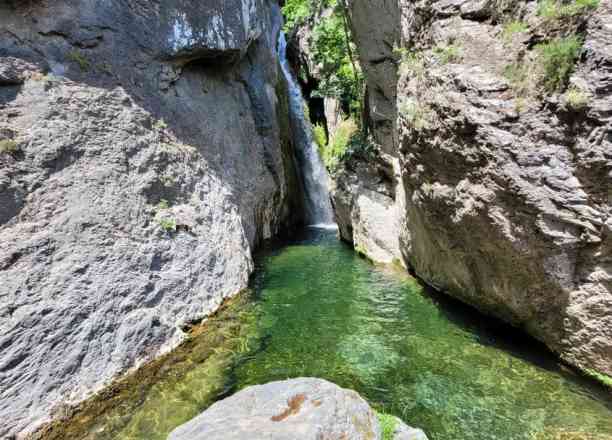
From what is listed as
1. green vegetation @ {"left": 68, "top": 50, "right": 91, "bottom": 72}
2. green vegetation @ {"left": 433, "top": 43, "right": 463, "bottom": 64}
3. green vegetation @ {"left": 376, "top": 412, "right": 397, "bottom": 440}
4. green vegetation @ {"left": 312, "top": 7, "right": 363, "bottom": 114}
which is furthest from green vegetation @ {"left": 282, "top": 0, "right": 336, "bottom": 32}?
green vegetation @ {"left": 376, "top": 412, "right": 397, "bottom": 440}

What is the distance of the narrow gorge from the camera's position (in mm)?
4438

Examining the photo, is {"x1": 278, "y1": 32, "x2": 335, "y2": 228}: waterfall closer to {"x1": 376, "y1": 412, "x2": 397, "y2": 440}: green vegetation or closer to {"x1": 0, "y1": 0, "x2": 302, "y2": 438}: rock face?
{"x1": 0, "y1": 0, "x2": 302, "y2": 438}: rock face

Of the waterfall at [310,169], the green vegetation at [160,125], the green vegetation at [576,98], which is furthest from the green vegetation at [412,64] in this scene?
the waterfall at [310,169]

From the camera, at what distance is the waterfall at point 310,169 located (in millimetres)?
22078

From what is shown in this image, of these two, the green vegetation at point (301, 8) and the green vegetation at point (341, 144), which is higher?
the green vegetation at point (301, 8)

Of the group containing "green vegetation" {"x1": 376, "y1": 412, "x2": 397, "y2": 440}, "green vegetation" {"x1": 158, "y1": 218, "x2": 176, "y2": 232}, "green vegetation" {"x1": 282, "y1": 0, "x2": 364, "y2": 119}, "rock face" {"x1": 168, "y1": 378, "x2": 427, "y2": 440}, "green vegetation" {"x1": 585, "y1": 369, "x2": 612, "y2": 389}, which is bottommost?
"green vegetation" {"x1": 585, "y1": 369, "x2": 612, "y2": 389}

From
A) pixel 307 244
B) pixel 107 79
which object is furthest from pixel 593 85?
pixel 307 244

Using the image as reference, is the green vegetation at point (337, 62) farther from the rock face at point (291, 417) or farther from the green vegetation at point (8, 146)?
the rock face at point (291, 417)

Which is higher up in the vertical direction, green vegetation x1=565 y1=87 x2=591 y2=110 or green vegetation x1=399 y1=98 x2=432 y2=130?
green vegetation x1=399 y1=98 x2=432 y2=130

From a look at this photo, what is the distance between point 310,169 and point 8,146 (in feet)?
56.3

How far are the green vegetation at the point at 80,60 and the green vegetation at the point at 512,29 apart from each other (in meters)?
9.25

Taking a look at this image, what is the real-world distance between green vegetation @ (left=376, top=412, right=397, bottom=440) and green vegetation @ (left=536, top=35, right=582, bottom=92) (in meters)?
4.86

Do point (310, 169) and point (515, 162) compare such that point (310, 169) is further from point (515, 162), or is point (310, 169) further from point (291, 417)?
point (291, 417)

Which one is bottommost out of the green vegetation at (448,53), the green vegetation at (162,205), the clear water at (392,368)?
the clear water at (392,368)
